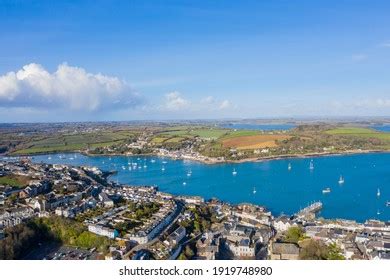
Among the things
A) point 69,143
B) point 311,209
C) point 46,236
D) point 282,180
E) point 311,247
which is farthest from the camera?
point 69,143

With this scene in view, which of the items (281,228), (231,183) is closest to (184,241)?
(281,228)

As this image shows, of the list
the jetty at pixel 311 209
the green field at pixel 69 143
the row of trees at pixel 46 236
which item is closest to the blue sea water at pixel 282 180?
the jetty at pixel 311 209

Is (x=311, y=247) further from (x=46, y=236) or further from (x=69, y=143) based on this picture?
(x=69, y=143)

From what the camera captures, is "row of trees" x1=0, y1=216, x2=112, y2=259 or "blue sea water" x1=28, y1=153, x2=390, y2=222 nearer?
"row of trees" x1=0, y1=216, x2=112, y2=259

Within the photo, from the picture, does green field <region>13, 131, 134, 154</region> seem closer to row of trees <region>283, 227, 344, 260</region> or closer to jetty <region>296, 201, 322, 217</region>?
jetty <region>296, 201, 322, 217</region>

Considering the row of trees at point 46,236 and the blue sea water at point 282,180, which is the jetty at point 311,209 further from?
the row of trees at point 46,236

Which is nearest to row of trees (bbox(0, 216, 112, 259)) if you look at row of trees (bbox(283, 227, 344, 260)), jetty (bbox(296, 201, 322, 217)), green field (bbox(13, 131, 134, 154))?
row of trees (bbox(283, 227, 344, 260))

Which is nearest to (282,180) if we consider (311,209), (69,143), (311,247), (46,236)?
(311,209)

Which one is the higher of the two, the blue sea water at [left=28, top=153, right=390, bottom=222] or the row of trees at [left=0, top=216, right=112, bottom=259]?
the row of trees at [left=0, top=216, right=112, bottom=259]
